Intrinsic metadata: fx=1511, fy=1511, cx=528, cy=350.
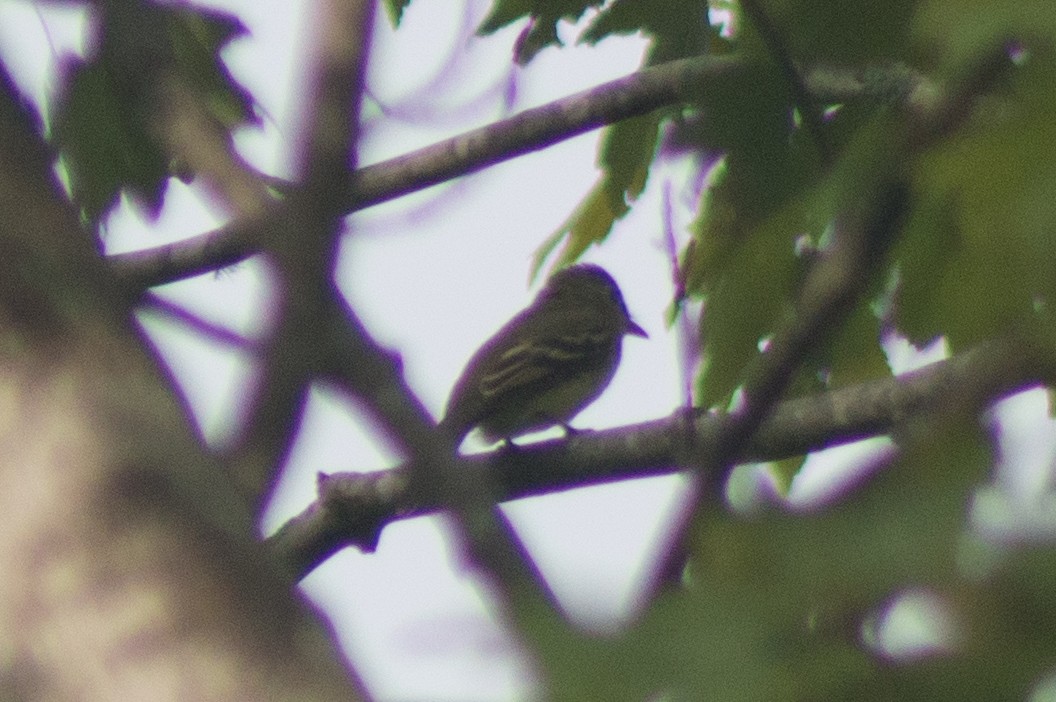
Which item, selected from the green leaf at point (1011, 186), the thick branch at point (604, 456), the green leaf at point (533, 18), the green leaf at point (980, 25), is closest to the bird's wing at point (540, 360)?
Answer: the thick branch at point (604, 456)

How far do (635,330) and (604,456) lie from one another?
229 inches

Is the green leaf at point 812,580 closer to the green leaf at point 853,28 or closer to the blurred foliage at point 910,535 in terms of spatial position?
the blurred foliage at point 910,535

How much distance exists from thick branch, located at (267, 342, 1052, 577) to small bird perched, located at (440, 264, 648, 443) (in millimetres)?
2314

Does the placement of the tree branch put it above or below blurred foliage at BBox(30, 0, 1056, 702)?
above

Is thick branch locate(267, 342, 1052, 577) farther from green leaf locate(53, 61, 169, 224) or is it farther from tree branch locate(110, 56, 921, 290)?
green leaf locate(53, 61, 169, 224)

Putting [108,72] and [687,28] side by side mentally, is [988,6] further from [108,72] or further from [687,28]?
[108,72]

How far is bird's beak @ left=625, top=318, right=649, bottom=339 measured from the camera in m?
10.8

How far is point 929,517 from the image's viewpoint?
1453mm

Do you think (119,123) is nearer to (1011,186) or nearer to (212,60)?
(212,60)

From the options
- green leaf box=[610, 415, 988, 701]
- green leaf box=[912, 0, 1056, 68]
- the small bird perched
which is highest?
the small bird perched

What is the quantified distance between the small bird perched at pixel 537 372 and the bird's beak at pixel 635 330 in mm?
515

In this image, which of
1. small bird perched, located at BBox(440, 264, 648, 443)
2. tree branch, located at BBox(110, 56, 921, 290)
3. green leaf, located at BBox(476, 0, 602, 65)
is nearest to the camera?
green leaf, located at BBox(476, 0, 602, 65)

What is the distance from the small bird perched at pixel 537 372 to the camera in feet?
27.3

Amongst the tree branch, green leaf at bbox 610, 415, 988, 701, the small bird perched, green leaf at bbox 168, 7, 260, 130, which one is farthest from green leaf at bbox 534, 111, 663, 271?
→ green leaf at bbox 610, 415, 988, 701
